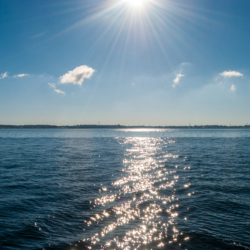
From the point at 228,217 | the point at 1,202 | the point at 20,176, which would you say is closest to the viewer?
the point at 228,217

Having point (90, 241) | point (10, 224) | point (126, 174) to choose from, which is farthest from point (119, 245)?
point (126, 174)

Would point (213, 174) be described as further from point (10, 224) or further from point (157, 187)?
point (10, 224)

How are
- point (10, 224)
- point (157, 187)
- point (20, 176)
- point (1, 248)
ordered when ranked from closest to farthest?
point (1, 248) < point (10, 224) < point (157, 187) < point (20, 176)

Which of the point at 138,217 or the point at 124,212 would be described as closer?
the point at 138,217

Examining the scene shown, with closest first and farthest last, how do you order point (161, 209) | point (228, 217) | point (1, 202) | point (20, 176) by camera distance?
1. point (228, 217)
2. point (161, 209)
3. point (1, 202)
4. point (20, 176)

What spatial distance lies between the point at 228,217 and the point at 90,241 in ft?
31.1

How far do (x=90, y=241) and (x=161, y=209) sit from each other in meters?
6.17

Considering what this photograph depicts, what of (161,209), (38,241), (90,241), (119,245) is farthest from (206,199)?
(38,241)

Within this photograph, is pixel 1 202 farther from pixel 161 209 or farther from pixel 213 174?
pixel 213 174

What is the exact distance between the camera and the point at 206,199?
1633 centimetres

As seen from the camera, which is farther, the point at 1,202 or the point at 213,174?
the point at 213,174

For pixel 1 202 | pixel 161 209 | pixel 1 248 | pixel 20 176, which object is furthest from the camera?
pixel 20 176

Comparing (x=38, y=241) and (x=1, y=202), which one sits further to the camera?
(x=1, y=202)

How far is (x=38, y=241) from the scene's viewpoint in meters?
10.5
